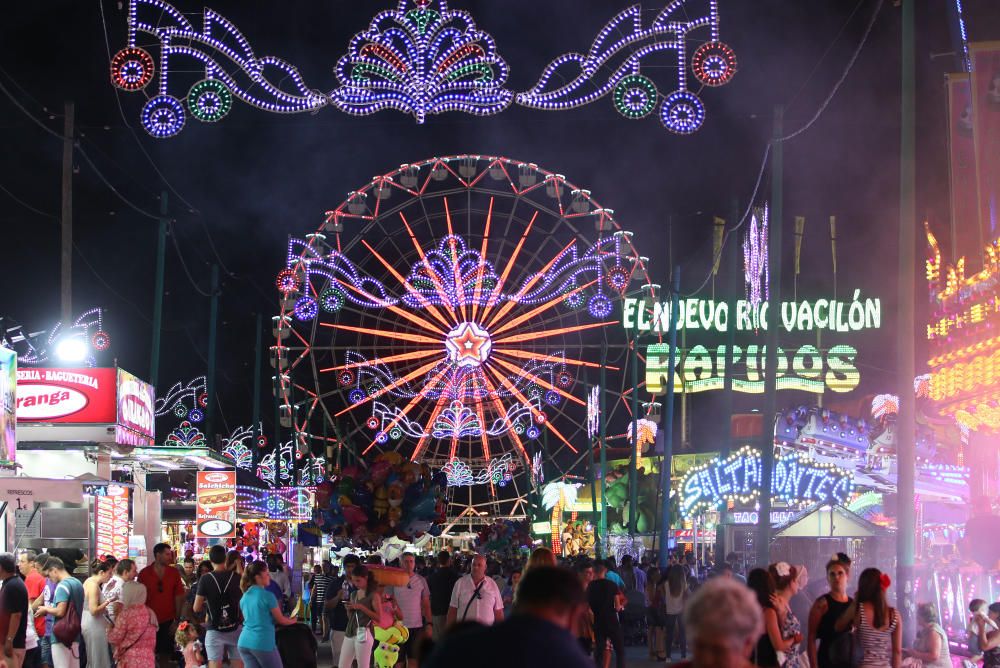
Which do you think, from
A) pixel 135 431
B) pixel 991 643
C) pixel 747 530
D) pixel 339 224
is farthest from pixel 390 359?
pixel 991 643

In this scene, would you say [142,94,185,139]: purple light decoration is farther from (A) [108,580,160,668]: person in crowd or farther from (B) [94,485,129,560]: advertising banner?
(B) [94,485,129,560]: advertising banner

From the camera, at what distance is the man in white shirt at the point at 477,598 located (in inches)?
Result: 524

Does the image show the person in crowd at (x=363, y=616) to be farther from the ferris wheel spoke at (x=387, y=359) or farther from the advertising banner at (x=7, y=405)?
the ferris wheel spoke at (x=387, y=359)

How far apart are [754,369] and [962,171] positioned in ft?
138

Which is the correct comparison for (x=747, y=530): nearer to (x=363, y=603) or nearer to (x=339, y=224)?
(x=363, y=603)

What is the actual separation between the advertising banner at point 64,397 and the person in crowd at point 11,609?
342 inches

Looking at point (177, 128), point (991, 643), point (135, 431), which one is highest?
point (177, 128)

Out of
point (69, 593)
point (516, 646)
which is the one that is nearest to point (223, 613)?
point (69, 593)

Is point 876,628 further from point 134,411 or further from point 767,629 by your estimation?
point 134,411

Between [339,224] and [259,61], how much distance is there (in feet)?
94.3

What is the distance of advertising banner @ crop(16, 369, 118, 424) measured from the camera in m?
21.2

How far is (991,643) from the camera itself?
12305 mm

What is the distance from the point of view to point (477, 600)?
13352 mm

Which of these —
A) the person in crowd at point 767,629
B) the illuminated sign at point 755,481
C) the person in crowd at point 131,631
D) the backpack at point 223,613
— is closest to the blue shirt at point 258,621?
the backpack at point 223,613
